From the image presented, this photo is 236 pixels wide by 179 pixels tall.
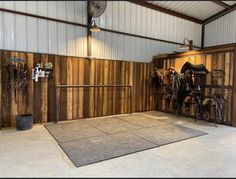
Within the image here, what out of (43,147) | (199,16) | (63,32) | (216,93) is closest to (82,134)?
(43,147)

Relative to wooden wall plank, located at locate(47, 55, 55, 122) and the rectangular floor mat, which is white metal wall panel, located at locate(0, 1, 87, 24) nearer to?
wooden wall plank, located at locate(47, 55, 55, 122)

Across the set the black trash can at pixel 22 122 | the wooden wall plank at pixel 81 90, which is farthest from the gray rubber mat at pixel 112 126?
the black trash can at pixel 22 122

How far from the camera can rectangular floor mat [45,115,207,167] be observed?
331 centimetres

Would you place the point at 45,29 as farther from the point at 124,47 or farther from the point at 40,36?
the point at 124,47

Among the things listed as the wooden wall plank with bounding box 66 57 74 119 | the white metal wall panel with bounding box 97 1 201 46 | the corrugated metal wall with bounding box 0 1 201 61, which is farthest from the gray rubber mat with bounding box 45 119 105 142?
the white metal wall panel with bounding box 97 1 201 46

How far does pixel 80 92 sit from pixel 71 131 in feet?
5.64

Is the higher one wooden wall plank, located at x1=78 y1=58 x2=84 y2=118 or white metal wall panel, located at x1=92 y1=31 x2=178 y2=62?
white metal wall panel, located at x1=92 y1=31 x2=178 y2=62

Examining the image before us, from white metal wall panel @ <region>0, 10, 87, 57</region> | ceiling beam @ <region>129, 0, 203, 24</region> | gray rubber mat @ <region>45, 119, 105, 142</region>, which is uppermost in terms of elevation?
ceiling beam @ <region>129, 0, 203, 24</region>

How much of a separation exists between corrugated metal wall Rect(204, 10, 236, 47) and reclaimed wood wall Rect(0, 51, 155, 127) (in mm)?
3865

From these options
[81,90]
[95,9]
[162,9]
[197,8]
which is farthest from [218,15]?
[81,90]

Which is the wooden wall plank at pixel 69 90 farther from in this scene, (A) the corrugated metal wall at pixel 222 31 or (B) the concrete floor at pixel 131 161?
(A) the corrugated metal wall at pixel 222 31

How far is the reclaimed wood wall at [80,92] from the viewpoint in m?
5.09

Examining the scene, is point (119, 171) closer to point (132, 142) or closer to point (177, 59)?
point (132, 142)

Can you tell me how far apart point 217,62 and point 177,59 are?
1.59 meters
